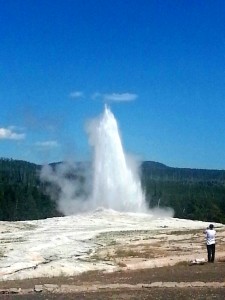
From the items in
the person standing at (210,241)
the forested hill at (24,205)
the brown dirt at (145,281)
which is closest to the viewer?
the brown dirt at (145,281)

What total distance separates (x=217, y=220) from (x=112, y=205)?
18520 mm

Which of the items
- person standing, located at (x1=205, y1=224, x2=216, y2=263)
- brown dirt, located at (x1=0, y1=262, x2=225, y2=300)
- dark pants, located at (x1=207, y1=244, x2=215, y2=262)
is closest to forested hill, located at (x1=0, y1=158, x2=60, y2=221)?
dark pants, located at (x1=207, y1=244, x2=215, y2=262)

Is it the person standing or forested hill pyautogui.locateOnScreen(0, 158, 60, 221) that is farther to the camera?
forested hill pyautogui.locateOnScreen(0, 158, 60, 221)

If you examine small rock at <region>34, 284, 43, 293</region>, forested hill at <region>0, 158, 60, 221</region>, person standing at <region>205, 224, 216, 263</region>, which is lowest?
small rock at <region>34, 284, 43, 293</region>

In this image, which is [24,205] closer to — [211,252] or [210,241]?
[211,252]

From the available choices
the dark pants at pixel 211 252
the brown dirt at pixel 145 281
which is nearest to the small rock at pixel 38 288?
the brown dirt at pixel 145 281

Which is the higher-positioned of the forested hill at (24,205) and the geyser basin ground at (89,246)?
the forested hill at (24,205)

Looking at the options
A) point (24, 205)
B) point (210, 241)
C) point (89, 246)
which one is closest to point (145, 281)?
point (210, 241)

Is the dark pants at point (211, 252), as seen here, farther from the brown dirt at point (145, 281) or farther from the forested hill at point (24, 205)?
the forested hill at point (24, 205)

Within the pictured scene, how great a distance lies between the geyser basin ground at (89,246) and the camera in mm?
26875

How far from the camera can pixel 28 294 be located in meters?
20.0

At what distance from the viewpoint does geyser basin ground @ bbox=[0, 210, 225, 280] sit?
88.2ft

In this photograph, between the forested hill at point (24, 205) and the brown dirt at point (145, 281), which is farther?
the forested hill at point (24, 205)

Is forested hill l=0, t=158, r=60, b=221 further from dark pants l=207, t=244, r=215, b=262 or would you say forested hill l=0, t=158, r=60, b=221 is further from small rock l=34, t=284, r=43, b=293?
small rock l=34, t=284, r=43, b=293
